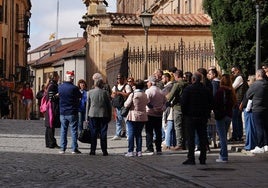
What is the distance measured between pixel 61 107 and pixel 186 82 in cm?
312

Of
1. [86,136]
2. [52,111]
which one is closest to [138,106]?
[86,136]

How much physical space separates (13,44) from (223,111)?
4437 centimetres

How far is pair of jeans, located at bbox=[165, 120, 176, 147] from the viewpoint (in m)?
19.9

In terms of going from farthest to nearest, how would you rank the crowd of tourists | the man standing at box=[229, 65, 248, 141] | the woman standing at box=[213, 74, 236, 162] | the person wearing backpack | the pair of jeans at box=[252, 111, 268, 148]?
the person wearing backpack < the man standing at box=[229, 65, 248, 141] < the pair of jeans at box=[252, 111, 268, 148] < the woman standing at box=[213, 74, 236, 162] < the crowd of tourists

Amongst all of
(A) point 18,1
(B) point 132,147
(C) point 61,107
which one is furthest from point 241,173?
(A) point 18,1

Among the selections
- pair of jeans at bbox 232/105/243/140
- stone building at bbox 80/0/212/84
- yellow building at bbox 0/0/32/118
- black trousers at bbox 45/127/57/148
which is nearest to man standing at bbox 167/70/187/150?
pair of jeans at bbox 232/105/243/140

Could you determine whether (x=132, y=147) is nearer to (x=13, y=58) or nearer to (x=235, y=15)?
(x=235, y=15)

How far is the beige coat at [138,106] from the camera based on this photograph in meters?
18.3

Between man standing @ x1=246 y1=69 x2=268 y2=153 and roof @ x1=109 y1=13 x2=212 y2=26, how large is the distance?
1863 cm

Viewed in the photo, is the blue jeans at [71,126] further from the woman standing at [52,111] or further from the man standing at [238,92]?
the man standing at [238,92]

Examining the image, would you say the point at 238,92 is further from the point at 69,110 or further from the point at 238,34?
the point at 238,34

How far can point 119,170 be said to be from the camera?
49.6 ft

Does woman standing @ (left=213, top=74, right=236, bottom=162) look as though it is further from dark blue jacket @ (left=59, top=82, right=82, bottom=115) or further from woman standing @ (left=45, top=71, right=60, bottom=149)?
woman standing @ (left=45, top=71, right=60, bottom=149)

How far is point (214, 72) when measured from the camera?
1886 centimetres
